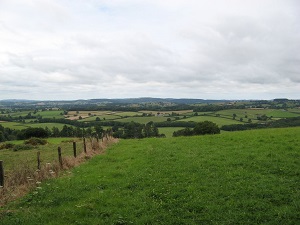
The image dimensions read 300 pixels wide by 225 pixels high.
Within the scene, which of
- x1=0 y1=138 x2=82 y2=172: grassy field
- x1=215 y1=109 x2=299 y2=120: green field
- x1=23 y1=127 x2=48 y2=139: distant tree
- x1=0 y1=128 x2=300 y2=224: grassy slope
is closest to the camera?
x1=0 y1=128 x2=300 y2=224: grassy slope

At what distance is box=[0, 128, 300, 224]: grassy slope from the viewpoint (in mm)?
9211

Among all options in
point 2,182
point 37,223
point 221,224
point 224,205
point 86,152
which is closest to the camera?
point 221,224

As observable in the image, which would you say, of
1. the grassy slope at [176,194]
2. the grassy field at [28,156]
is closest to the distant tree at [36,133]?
the grassy field at [28,156]

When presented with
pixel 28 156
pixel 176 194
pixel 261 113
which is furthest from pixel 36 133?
pixel 261 113

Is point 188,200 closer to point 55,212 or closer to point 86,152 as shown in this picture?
point 55,212

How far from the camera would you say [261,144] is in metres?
21.7

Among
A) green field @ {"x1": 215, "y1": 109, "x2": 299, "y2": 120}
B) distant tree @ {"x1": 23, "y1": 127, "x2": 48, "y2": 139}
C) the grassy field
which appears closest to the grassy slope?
the grassy field

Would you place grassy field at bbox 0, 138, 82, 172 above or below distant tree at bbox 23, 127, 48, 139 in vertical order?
above

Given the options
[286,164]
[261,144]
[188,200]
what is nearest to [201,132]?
[261,144]

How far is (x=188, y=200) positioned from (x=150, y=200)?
4.83 feet

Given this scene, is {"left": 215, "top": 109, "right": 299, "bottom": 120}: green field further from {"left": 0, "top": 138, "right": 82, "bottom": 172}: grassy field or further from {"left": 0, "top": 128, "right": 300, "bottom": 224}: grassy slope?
{"left": 0, "top": 128, "right": 300, "bottom": 224}: grassy slope

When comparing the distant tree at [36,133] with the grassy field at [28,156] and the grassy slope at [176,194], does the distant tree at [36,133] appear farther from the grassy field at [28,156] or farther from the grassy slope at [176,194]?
the grassy slope at [176,194]

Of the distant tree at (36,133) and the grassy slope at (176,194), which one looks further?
the distant tree at (36,133)

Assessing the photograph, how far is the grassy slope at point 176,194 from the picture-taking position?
9.21 metres
